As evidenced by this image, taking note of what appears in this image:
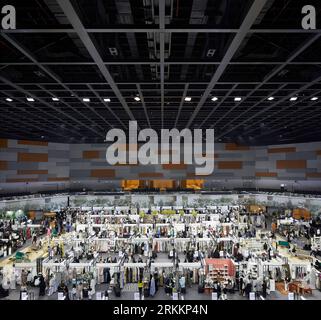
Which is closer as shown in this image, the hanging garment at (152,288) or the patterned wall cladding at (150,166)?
the hanging garment at (152,288)

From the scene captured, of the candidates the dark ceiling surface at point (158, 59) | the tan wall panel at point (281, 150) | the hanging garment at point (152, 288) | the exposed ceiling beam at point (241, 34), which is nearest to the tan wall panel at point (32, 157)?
the dark ceiling surface at point (158, 59)

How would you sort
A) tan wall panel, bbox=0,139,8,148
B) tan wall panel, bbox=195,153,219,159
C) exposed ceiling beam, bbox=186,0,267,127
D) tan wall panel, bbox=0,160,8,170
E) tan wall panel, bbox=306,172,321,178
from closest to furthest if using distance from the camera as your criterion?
1. exposed ceiling beam, bbox=186,0,267,127
2. tan wall panel, bbox=0,160,8,170
3. tan wall panel, bbox=0,139,8,148
4. tan wall panel, bbox=306,172,321,178
5. tan wall panel, bbox=195,153,219,159

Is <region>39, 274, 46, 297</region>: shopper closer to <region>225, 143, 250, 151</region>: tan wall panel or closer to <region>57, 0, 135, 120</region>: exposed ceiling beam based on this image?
<region>57, 0, 135, 120</region>: exposed ceiling beam

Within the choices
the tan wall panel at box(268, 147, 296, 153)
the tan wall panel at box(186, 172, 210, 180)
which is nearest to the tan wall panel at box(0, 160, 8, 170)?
the tan wall panel at box(186, 172, 210, 180)

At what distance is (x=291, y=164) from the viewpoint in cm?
3706

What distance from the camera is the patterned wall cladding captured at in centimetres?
3722

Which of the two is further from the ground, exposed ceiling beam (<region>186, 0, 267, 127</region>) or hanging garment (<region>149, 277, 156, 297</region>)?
exposed ceiling beam (<region>186, 0, 267, 127</region>)

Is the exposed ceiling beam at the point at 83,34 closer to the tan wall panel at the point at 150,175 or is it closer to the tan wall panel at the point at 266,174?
the tan wall panel at the point at 150,175

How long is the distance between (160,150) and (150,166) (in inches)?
107

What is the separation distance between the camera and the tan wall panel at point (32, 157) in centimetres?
3516

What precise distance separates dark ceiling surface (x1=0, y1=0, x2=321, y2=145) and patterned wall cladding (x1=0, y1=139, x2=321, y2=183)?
17.0m

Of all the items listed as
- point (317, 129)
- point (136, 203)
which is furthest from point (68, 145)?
point (317, 129)

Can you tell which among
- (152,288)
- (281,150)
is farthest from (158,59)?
(281,150)
